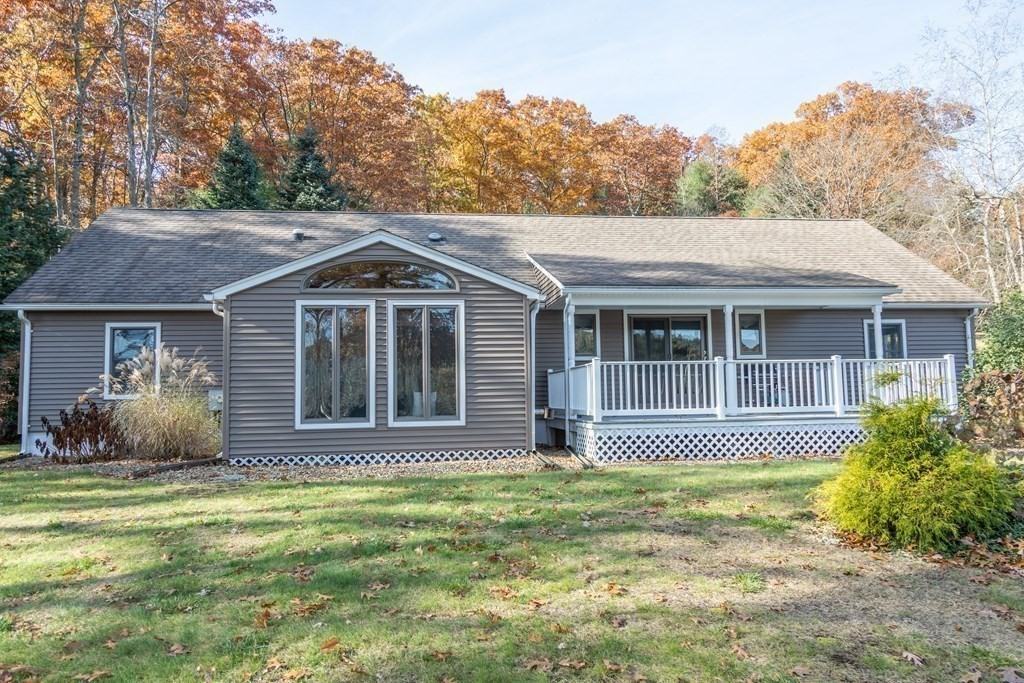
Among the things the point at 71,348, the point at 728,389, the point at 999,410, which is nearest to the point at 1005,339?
the point at 999,410

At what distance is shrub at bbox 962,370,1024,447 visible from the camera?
9016 millimetres

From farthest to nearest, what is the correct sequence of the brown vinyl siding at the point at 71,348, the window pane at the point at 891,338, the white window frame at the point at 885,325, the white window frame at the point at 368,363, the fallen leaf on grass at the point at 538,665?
the window pane at the point at 891,338 < the white window frame at the point at 885,325 < the brown vinyl siding at the point at 71,348 < the white window frame at the point at 368,363 < the fallen leaf on grass at the point at 538,665

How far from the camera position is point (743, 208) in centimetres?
3288

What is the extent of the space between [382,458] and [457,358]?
6.51 ft

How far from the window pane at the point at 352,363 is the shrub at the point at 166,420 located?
2.38 meters

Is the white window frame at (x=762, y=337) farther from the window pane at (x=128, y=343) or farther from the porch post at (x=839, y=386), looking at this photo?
the window pane at (x=128, y=343)

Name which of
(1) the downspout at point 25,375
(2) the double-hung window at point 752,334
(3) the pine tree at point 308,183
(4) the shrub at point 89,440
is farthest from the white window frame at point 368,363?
(3) the pine tree at point 308,183

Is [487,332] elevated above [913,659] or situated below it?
above

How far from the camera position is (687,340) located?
549 inches

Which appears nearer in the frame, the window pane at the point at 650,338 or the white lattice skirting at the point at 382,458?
the white lattice skirting at the point at 382,458

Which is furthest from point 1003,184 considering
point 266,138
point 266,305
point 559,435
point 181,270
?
point 266,138

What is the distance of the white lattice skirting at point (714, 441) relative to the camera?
10570mm

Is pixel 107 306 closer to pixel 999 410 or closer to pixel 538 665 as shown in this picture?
pixel 538 665

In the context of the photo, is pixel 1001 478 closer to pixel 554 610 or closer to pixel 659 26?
pixel 554 610
